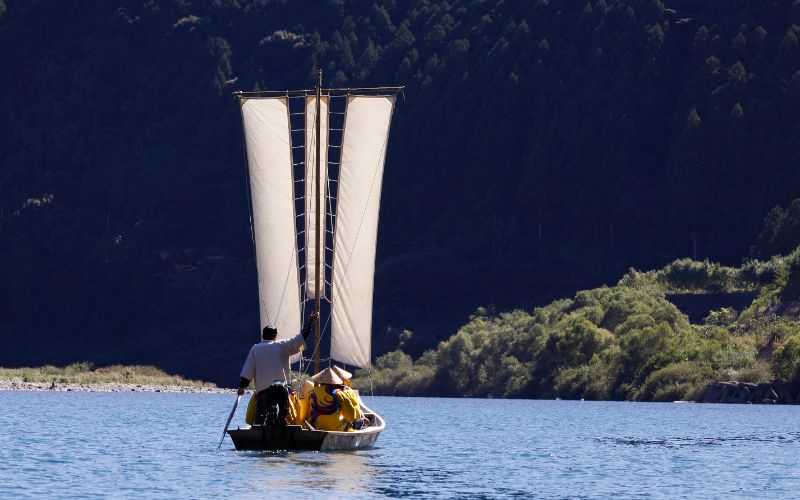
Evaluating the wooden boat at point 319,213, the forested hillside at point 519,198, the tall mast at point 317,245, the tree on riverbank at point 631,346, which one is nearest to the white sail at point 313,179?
the wooden boat at point 319,213

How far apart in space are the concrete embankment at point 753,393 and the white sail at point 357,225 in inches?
1893

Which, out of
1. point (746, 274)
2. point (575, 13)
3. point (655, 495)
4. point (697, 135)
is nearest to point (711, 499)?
point (655, 495)

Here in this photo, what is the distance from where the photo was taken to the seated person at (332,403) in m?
40.4

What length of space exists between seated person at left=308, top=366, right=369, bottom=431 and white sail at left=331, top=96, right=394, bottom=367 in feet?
14.1

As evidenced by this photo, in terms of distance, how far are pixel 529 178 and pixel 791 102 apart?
29540mm

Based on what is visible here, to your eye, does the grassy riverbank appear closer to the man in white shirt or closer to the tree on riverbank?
the tree on riverbank

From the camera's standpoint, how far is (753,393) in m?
91.8

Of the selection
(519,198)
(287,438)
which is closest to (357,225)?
(287,438)

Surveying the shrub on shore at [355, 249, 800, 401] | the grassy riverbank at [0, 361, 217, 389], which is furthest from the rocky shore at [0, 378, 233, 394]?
the shrub on shore at [355, 249, 800, 401]

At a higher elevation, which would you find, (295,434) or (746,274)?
(746,274)

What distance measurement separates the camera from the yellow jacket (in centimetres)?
4041

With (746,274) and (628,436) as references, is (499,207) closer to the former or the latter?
(746,274)

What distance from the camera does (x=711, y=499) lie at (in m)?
31.6

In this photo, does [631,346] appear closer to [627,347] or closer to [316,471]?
[627,347]
